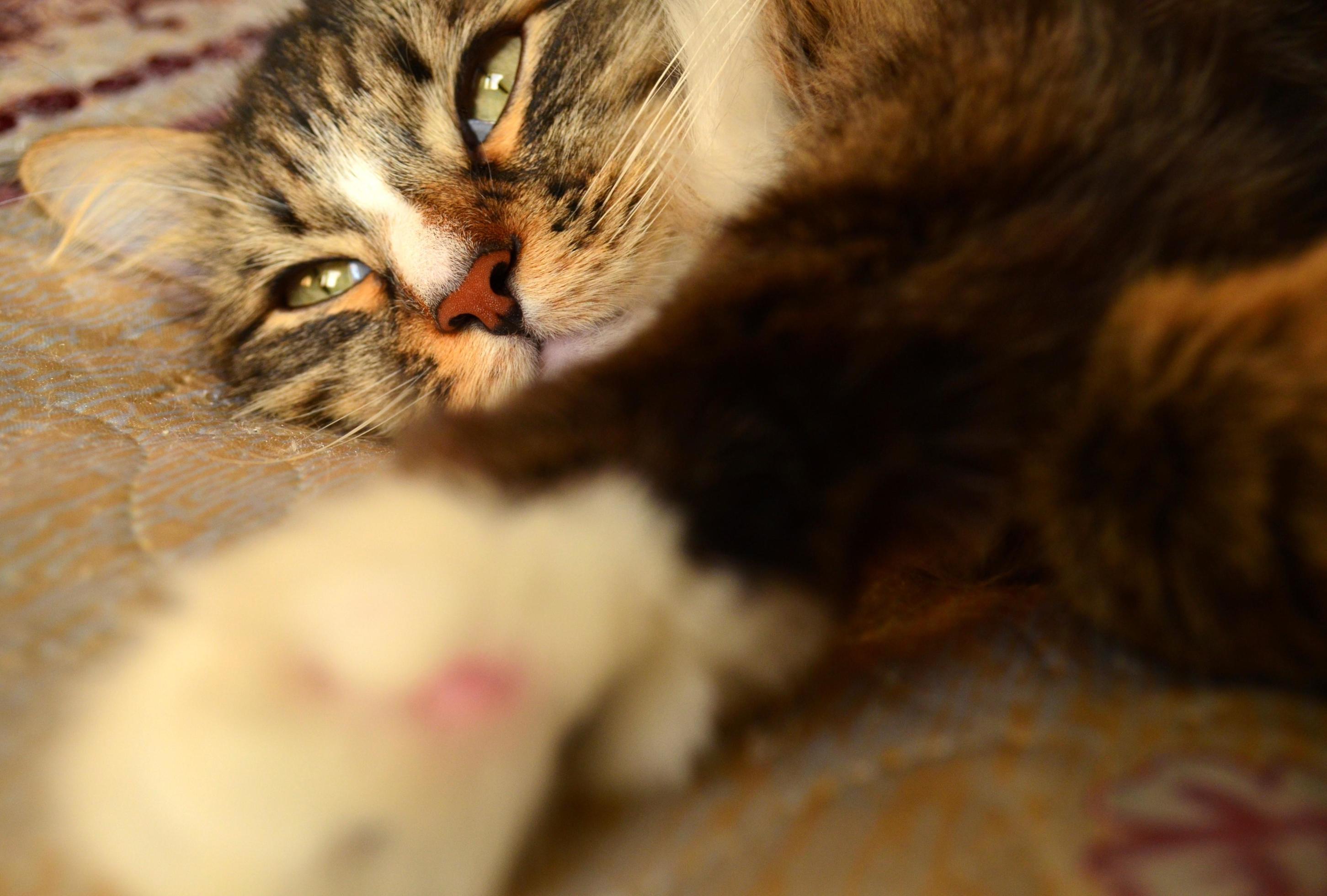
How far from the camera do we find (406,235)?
1077mm

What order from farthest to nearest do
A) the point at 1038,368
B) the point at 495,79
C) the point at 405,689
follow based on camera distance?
the point at 495,79, the point at 1038,368, the point at 405,689

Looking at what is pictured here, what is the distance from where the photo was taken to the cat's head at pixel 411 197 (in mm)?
983

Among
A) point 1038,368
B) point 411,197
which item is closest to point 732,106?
point 411,197

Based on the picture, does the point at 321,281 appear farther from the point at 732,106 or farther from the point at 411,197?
the point at 732,106

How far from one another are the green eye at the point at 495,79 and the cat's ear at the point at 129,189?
47 centimetres

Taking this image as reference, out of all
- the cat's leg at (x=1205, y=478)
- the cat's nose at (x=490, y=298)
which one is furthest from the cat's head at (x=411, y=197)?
the cat's leg at (x=1205, y=478)

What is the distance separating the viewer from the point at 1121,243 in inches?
21.5

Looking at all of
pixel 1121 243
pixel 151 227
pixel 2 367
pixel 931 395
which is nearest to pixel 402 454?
pixel 931 395

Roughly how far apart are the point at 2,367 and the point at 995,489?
0.98 metres

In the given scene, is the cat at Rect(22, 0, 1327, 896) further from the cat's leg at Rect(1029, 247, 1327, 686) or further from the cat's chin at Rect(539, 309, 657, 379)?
the cat's chin at Rect(539, 309, 657, 379)

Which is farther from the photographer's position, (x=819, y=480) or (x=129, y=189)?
(x=129, y=189)

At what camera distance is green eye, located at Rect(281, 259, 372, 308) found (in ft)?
4.07

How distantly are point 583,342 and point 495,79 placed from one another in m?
0.42

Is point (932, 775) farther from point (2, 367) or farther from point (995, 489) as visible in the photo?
point (2, 367)
